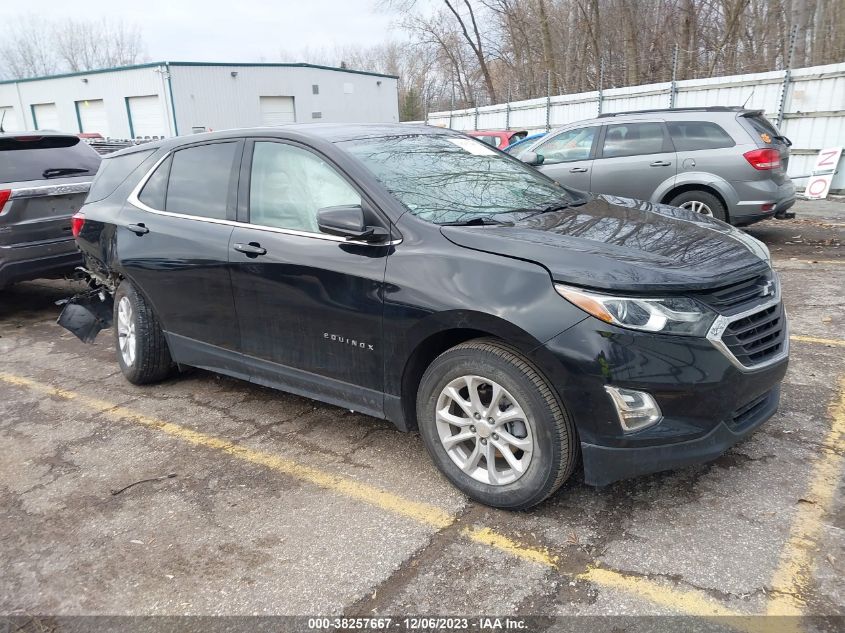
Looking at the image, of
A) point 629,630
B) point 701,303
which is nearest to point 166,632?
point 629,630

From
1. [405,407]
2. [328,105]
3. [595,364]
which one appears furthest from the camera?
[328,105]

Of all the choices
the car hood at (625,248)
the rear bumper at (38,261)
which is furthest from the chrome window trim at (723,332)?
the rear bumper at (38,261)

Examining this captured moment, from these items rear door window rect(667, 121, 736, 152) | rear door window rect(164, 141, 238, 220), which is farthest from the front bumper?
rear door window rect(667, 121, 736, 152)

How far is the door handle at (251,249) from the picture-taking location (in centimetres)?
358

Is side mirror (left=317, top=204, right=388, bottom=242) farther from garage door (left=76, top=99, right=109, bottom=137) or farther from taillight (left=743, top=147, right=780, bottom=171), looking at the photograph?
garage door (left=76, top=99, right=109, bottom=137)

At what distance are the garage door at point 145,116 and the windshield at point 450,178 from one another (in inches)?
1246

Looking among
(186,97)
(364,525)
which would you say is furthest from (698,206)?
(186,97)

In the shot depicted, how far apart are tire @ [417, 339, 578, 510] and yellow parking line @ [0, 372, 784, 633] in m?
0.20

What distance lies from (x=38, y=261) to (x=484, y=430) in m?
5.23

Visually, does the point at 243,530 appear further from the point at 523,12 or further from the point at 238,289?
the point at 523,12

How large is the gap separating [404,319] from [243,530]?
120 centimetres

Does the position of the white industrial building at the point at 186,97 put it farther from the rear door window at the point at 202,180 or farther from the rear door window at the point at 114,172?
the rear door window at the point at 202,180

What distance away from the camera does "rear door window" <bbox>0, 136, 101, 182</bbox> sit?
6.40 meters

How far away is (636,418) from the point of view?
8.58 ft
